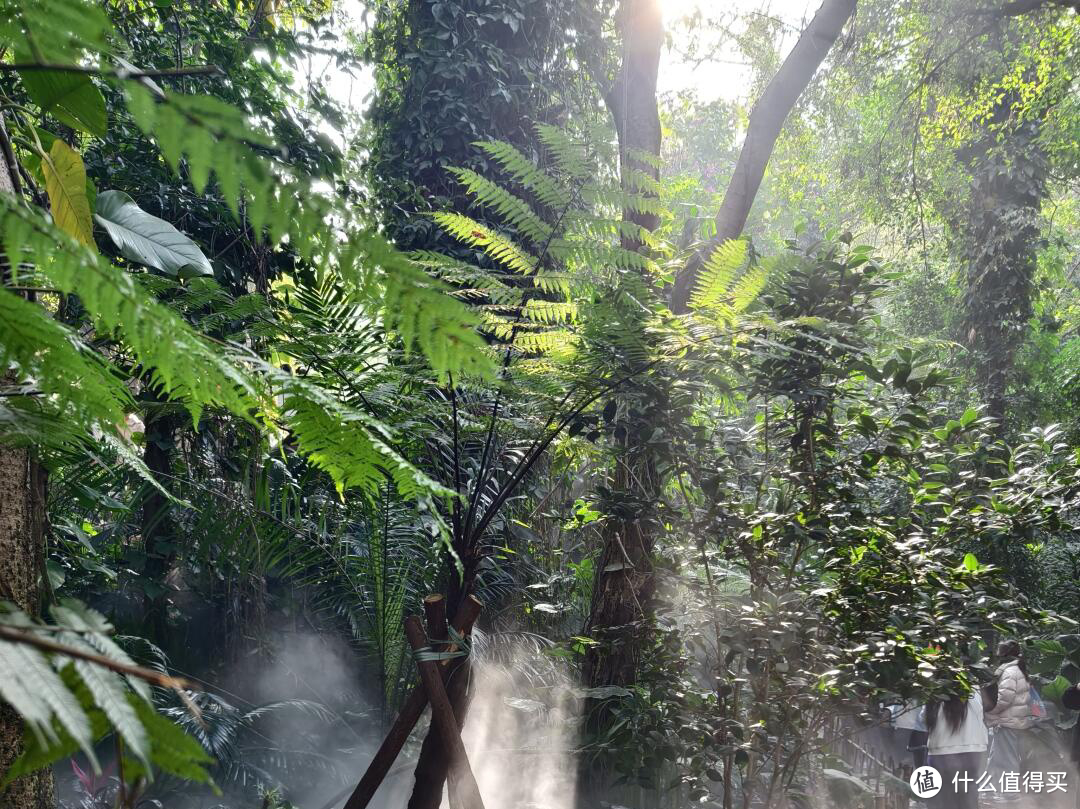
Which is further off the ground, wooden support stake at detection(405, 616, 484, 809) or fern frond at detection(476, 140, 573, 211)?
fern frond at detection(476, 140, 573, 211)

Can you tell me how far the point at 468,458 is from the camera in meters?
3.40

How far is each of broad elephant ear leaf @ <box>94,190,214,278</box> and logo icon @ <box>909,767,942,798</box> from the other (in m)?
3.67

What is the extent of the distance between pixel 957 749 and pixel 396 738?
3.55 meters

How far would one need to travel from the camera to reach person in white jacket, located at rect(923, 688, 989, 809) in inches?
156

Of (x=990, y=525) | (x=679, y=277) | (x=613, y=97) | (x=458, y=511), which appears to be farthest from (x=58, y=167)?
(x=613, y=97)

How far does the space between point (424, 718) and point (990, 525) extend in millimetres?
2980

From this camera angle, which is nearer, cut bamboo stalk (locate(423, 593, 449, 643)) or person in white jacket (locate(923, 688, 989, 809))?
cut bamboo stalk (locate(423, 593, 449, 643))

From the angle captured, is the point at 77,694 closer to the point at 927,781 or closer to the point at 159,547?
the point at 159,547

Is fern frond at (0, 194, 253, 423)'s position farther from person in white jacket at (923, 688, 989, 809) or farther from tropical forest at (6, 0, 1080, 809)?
person in white jacket at (923, 688, 989, 809)

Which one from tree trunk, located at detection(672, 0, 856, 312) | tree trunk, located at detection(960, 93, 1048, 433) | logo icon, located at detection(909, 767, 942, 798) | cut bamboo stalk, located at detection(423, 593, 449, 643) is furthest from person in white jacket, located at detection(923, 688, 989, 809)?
tree trunk, located at detection(960, 93, 1048, 433)

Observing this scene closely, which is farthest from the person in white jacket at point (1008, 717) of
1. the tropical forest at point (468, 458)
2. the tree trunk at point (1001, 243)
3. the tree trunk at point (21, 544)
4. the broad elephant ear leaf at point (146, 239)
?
the tree trunk at point (21, 544)

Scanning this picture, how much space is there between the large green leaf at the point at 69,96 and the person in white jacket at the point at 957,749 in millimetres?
4362

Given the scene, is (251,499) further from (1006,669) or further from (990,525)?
(1006,669)

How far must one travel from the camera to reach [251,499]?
309 cm
